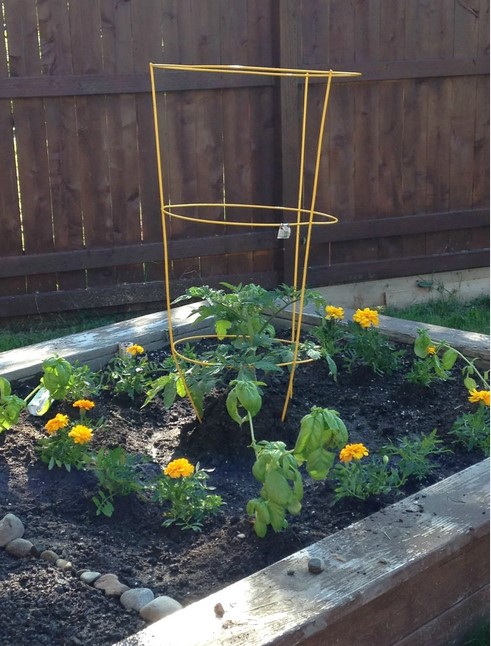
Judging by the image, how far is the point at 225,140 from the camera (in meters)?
6.17

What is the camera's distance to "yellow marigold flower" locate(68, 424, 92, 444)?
304 centimetres

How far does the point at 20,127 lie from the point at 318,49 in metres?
1.92

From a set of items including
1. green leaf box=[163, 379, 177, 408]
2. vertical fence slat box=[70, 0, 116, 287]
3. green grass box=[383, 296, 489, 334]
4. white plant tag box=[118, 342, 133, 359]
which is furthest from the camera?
green grass box=[383, 296, 489, 334]

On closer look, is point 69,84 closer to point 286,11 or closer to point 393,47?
point 286,11

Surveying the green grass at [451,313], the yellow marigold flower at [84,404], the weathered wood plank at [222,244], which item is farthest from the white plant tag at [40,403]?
the green grass at [451,313]

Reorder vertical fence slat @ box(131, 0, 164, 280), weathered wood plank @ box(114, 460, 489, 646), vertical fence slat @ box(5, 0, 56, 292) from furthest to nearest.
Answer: vertical fence slat @ box(131, 0, 164, 280), vertical fence slat @ box(5, 0, 56, 292), weathered wood plank @ box(114, 460, 489, 646)

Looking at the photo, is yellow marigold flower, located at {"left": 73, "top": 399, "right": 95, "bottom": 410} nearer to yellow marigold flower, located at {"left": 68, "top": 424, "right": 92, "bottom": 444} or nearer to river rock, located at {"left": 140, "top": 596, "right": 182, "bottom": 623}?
yellow marigold flower, located at {"left": 68, "top": 424, "right": 92, "bottom": 444}

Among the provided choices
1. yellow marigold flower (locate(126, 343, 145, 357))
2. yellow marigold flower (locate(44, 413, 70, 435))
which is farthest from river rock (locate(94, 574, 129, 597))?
yellow marigold flower (locate(126, 343, 145, 357))

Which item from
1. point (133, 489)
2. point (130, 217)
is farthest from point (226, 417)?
point (130, 217)

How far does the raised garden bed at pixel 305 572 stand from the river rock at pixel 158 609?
0.03 meters

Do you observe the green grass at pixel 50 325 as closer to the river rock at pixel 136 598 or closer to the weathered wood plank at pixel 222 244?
the weathered wood plank at pixel 222 244

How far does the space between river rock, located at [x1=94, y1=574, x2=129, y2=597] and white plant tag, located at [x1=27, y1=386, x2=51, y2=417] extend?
3.48 ft

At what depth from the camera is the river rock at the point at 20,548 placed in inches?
102

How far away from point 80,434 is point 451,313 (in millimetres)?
4048
